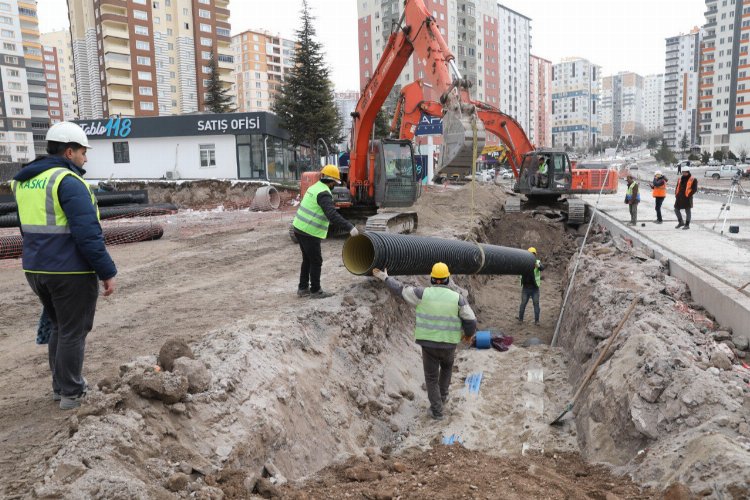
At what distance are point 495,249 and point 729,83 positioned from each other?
342ft

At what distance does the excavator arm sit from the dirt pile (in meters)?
3.52

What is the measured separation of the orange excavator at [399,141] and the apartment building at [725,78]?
3489 inches

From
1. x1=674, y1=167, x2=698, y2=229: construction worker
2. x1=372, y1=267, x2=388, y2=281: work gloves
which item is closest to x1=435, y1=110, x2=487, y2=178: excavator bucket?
x1=372, y1=267, x2=388, y2=281: work gloves

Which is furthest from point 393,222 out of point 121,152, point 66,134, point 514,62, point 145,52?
point 514,62

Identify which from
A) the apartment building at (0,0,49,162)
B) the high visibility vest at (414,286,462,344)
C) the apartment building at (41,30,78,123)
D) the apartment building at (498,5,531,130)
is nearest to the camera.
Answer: the high visibility vest at (414,286,462,344)

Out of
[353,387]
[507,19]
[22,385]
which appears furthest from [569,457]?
[507,19]

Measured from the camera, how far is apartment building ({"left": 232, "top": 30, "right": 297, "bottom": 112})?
109m

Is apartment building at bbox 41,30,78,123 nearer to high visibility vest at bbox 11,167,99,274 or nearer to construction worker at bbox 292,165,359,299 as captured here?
construction worker at bbox 292,165,359,299

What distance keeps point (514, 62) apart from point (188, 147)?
82.8m

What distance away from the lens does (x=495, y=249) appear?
401 inches

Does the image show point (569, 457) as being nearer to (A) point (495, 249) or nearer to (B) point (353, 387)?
(B) point (353, 387)

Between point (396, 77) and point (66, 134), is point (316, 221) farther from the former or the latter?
point (396, 77)

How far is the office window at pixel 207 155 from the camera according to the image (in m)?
32.7

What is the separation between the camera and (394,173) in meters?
13.1
